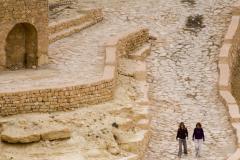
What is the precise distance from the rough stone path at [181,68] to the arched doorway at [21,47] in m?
3.88

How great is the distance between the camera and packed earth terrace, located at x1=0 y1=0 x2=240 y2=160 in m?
19.9

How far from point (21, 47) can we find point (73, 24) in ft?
12.7

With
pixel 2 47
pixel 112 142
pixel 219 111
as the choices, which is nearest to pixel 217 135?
pixel 219 111

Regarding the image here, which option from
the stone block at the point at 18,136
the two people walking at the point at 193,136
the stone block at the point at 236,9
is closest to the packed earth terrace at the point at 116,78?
the stone block at the point at 18,136

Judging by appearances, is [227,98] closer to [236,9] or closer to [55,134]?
[236,9]

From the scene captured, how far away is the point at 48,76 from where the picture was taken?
22438 mm

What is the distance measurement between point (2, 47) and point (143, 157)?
18.2 feet

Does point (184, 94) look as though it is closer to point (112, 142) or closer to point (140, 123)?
point (140, 123)

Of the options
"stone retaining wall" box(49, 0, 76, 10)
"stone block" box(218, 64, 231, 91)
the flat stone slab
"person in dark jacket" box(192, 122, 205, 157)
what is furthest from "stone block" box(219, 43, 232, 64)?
the flat stone slab

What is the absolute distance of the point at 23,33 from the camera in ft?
78.2

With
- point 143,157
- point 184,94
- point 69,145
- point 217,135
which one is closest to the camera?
point 69,145

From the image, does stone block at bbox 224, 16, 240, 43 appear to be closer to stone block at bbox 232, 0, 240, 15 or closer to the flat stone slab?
stone block at bbox 232, 0, 240, 15

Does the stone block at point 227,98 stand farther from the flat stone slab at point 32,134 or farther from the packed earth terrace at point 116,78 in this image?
the flat stone slab at point 32,134

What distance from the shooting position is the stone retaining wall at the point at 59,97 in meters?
20.2
